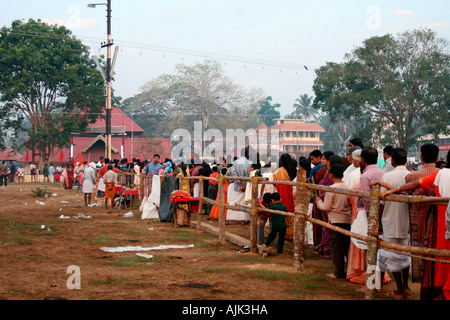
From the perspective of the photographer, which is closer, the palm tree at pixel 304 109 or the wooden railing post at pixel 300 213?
the wooden railing post at pixel 300 213

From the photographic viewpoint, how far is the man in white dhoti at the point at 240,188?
41.2ft

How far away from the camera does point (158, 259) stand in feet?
25.3

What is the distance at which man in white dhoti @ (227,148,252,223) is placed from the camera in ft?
41.2

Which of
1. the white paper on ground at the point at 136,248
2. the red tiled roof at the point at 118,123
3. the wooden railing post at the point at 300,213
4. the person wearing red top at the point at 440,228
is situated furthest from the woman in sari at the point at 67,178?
the person wearing red top at the point at 440,228

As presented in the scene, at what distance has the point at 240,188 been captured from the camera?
12.5 metres

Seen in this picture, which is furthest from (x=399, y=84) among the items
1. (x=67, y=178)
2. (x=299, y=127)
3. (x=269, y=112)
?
(x=269, y=112)

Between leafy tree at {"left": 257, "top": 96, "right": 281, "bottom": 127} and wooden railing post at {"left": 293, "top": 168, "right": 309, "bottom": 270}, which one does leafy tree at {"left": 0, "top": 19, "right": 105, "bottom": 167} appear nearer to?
wooden railing post at {"left": 293, "top": 168, "right": 309, "bottom": 270}

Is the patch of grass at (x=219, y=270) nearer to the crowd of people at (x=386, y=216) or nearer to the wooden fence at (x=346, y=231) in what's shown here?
the wooden fence at (x=346, y=231)

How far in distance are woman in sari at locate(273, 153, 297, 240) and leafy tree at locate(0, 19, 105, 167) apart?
3287cm

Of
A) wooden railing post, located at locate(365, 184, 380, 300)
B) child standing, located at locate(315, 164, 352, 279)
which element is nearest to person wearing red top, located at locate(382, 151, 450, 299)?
wooden railing post, located at locate(365, 184, 380, 300)

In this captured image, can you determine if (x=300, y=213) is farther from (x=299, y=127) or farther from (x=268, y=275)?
(x=299, y=127)

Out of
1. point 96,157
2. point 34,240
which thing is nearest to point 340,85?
point 96,157

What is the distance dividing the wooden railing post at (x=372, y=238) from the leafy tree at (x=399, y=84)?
103 ft

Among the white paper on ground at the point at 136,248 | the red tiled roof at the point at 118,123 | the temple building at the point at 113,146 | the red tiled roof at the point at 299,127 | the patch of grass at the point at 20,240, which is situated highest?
the red tiled roof at the point at 299,127
